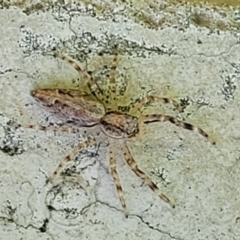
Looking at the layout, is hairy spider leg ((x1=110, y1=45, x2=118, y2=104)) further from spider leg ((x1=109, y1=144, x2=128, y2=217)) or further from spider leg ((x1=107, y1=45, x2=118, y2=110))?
spider leg ((x1=109, y1=144, x2=128, y2=217))

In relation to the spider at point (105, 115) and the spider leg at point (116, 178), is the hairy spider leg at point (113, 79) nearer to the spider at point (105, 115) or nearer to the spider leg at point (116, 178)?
the spider at point (105, 115)

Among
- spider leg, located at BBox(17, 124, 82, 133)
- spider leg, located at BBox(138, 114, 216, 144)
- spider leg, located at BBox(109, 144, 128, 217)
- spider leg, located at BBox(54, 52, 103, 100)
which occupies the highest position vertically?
spider leg, located at BBox(54, 52, 103, 100)

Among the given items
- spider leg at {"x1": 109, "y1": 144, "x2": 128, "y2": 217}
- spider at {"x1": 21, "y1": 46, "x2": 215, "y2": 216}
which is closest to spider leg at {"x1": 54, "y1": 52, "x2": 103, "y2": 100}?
spider at {"x1": 21, "y1": 46, "x2": 215, "y2": 216}

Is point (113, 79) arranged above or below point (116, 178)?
above

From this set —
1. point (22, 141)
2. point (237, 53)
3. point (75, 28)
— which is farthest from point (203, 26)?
point (22, 141)

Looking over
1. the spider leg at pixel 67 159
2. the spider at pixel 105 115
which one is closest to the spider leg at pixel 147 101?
the spider at pixel 105 115

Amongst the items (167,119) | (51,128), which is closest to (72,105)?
(51,128)

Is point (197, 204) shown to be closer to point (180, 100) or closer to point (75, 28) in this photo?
point (180, 100)

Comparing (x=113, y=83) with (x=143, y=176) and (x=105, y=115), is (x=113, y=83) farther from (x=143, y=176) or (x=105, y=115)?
(x=143, y=176)
